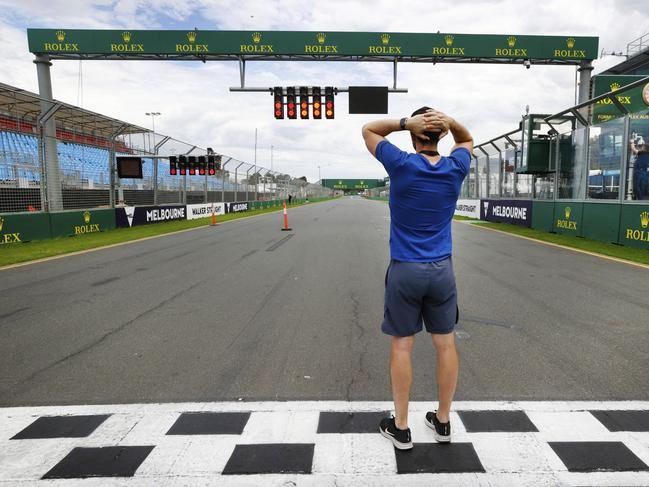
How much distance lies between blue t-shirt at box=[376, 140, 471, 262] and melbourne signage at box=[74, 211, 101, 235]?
14140mm

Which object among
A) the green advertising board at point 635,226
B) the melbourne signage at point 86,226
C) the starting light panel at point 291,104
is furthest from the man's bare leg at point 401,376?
the starting light panel at point 291,104

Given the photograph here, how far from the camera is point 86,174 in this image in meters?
14.6

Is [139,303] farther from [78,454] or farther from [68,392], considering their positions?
[78,454]

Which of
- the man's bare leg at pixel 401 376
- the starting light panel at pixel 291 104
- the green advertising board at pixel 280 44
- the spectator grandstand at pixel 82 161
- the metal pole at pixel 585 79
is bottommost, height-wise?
the man's bare leg at pixel 401 376

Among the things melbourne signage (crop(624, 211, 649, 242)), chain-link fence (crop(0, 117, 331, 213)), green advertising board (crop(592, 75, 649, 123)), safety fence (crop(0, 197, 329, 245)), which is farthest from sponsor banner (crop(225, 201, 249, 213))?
melbourne signage (crop(624, 211, 649, 242))

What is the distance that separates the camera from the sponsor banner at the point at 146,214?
1672 centimetres

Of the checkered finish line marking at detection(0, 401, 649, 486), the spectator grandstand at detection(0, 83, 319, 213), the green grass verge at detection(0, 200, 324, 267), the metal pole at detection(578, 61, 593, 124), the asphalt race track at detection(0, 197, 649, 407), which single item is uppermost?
the metal pole at detection(578, 61, 593, 124)

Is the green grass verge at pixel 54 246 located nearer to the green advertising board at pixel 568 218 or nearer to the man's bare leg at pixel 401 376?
the man's bare leg at pixel 401 376

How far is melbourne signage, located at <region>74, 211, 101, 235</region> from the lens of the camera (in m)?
13.7

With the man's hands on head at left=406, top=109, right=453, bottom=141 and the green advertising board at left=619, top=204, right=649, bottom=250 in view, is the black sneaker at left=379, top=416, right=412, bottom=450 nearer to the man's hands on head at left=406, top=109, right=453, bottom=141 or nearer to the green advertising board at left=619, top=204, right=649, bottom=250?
the man's hands on head at left=406, top=109, right=453, bottom=141

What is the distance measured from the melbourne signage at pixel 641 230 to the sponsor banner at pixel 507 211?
19.5 feet

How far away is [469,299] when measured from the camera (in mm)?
5473

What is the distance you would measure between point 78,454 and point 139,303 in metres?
3.31

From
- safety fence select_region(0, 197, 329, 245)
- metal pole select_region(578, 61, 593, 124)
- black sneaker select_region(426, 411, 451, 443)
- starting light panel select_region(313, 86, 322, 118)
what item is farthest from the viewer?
metal pole select_region(578, 61, 593, 124)
